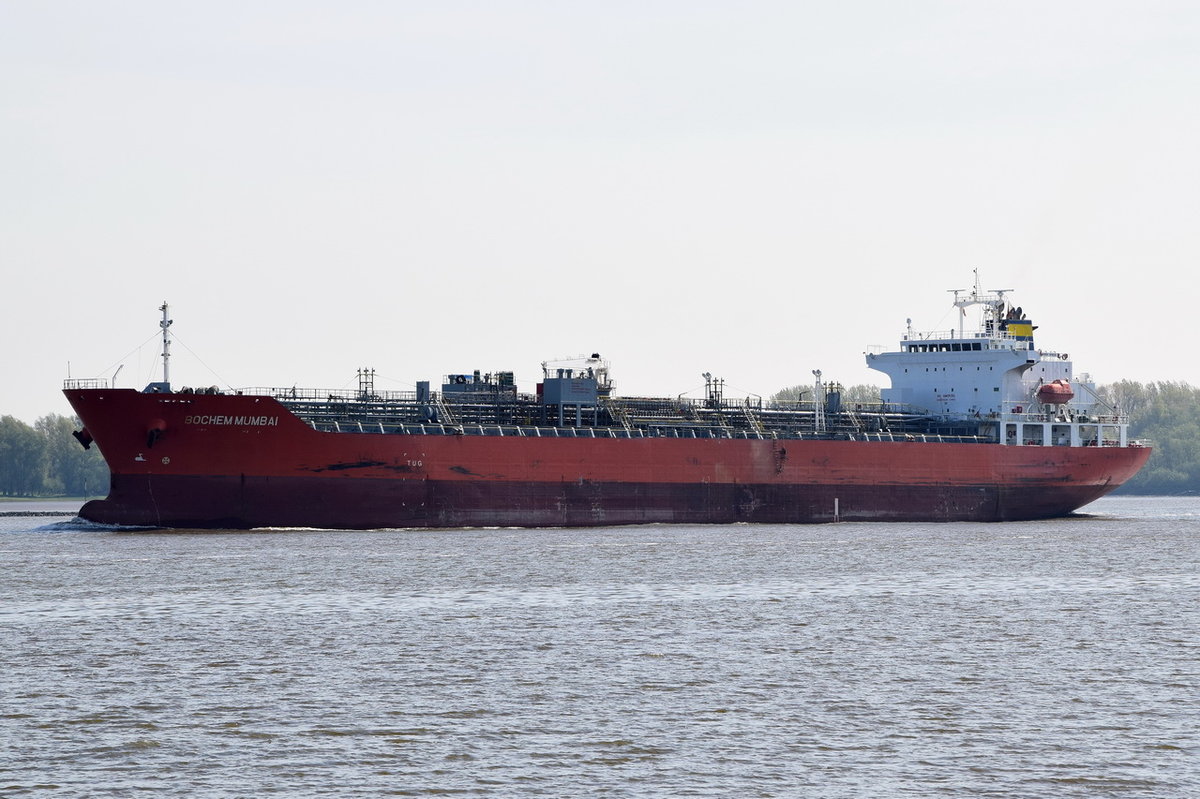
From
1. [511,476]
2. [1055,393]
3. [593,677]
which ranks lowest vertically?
[593,677]

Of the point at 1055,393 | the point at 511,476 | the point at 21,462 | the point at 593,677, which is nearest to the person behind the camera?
the point at 593,677

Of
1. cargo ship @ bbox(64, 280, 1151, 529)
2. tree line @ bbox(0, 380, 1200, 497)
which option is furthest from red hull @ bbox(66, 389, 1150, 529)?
tree line @ bbox(0, 380, 1200, 497)

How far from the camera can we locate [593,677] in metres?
20.2

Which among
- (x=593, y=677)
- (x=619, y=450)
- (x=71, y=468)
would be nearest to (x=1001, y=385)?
(x=619, y=450)

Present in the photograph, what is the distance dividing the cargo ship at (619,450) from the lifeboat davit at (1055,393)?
0.10 metres

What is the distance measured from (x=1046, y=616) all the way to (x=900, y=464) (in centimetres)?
2903

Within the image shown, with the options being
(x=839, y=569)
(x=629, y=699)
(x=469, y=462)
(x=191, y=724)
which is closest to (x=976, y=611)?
(x=839, y=569)

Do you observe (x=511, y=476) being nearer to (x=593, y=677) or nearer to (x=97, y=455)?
(x=593, y=677)

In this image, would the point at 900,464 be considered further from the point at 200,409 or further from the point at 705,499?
the point at 200,409

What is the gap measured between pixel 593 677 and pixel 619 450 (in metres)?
29.6

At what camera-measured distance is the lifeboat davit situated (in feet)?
198

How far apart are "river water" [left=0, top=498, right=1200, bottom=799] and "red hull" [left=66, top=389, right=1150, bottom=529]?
6521mm

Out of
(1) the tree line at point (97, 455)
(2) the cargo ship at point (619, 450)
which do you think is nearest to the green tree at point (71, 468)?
(1) the tree line at point (97, 455)

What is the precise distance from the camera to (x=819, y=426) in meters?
58.0
